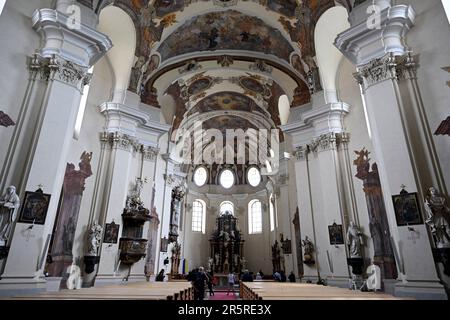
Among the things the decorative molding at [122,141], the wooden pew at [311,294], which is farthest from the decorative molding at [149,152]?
the wooden pew at [311,294]

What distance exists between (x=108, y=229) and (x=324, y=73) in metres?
9.76

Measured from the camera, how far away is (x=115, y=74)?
1166cm

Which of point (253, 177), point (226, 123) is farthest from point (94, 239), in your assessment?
point (253, 177)

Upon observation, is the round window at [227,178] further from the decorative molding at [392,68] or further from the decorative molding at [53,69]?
the decorative molding at [392,68]

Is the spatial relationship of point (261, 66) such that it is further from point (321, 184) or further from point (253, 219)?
point (253, 219)

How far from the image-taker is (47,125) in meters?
6.38

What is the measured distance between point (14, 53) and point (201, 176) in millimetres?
20427

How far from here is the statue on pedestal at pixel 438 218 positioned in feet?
16.9

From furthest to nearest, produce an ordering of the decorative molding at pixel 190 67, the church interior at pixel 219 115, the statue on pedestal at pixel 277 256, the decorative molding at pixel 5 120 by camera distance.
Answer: the statue on pedestal at pixel 277 256 < the decorative molding at pixel 190 67 < the decorative molding at pixel 5 120 < the church interior at pixel 219 115

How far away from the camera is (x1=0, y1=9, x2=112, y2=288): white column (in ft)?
18.6

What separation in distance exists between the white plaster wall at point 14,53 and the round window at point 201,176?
19.7m

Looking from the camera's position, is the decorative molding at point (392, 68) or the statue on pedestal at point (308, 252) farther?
the statue on pedestal at point (308, 252)

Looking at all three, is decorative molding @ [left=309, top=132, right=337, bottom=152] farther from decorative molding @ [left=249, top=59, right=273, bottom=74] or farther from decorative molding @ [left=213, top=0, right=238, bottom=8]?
decorative molding @ [left=213, top=0, right=238, bottom=8]

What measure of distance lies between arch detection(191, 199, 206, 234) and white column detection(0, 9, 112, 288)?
18.3 meters
